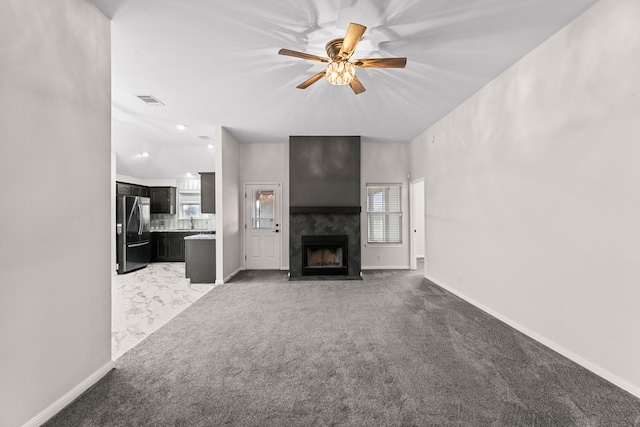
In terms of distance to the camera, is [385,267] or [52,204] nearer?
[52,204]

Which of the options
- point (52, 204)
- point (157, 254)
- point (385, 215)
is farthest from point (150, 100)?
point (385, 215)

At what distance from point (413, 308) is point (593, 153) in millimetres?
2483

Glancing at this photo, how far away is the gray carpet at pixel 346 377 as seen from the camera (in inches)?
68.5

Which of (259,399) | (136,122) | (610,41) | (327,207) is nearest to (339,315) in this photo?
(259,399)

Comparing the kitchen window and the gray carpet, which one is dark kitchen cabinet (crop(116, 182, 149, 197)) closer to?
the kitchen window

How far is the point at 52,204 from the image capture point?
1.79 meters

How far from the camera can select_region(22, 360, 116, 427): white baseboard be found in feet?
5.42

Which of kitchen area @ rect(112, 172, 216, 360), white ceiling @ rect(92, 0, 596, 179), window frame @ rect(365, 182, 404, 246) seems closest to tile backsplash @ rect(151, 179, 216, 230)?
kitchen area @ rect(112, 172, 216, 360)

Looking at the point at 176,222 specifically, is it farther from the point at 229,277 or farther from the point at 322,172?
the point at 322,172

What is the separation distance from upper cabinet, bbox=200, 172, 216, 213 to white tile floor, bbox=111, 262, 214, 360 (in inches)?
58.8

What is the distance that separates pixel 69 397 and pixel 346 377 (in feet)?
6.19

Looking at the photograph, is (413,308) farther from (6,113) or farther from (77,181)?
(6,113)

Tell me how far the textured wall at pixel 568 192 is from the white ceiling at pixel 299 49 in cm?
34

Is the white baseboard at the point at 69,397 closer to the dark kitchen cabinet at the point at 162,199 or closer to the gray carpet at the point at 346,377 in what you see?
the gray carpet at the point at 346,377
